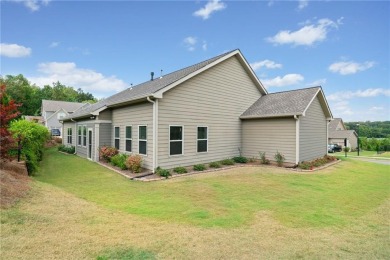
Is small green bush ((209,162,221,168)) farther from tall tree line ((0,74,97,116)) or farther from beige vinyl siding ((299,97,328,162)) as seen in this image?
tall tree line ((0,74,97,116))

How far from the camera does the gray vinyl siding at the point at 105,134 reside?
15711mm

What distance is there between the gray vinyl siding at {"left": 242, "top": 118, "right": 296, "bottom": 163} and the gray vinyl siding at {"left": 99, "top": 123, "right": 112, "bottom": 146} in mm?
9396

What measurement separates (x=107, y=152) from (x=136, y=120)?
353cm

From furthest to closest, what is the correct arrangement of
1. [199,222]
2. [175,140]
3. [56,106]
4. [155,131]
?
[56,106]
[175,140]
[155,131]
[199,222]

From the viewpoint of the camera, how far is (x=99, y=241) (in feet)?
14.0

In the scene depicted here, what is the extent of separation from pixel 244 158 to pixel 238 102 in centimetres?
391

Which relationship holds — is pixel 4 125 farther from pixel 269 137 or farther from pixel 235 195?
pixel 269 137

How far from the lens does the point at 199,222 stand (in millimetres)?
5465

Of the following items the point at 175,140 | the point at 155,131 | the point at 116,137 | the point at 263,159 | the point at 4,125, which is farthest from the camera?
the point at 116,137

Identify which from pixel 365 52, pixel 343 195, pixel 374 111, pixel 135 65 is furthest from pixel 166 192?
pixel 374 111

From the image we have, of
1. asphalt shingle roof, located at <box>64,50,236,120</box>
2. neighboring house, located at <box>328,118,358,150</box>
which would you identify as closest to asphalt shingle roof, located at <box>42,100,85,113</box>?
asphalt shingle roof, located at <box>64,50,236,120</box>

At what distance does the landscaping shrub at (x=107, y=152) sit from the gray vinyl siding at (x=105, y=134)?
2.27ft

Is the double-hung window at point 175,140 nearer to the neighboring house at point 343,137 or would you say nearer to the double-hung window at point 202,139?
the double-hung window at point 202,139

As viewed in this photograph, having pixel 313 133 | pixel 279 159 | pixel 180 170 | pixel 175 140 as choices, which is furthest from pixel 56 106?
pixel 313 133
